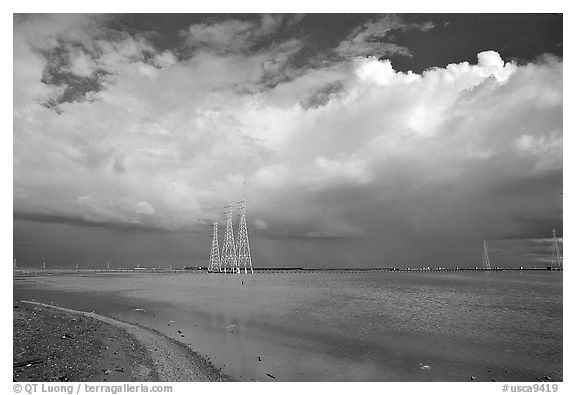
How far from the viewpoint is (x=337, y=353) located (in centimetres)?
1850

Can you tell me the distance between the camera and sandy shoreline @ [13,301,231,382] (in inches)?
459

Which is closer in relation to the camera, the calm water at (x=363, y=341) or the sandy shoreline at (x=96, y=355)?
the sandy shoreline at (x=96, y=355)

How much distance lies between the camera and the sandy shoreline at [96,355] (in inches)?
459

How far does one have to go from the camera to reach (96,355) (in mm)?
13852

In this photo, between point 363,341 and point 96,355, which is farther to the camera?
point 363,341

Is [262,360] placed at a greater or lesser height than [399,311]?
greater

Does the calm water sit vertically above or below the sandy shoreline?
below

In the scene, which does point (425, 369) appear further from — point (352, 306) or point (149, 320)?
point (352, 306)

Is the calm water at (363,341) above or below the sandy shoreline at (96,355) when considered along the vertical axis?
below

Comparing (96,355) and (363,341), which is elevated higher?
(96,355)

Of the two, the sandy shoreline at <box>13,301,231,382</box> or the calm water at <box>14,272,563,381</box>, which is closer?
the sandy shoreline at <box>13,301,231,382</box>
